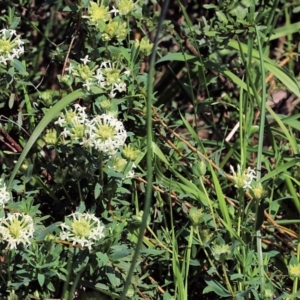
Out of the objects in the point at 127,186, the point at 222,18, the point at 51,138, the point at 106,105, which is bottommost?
the point at 127,186

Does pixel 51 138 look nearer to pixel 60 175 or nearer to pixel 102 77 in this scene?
pixel 60 175

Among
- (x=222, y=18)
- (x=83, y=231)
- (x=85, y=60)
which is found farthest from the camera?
(x=222, y=18)

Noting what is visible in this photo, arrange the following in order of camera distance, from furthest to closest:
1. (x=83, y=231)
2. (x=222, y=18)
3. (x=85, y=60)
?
(x=222, y=18) < (x=85, y=60) < (x=83, y=231)

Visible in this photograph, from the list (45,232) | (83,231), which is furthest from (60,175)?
(83,231)

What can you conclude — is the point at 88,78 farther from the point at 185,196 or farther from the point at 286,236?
the point at 286,236

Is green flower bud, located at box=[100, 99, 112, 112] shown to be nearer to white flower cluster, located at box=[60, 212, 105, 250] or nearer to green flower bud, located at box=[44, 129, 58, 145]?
green flower bud, located at box=[44, 129, 58, 145]

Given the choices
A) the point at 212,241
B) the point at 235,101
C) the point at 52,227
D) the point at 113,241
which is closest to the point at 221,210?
the point at 212,241

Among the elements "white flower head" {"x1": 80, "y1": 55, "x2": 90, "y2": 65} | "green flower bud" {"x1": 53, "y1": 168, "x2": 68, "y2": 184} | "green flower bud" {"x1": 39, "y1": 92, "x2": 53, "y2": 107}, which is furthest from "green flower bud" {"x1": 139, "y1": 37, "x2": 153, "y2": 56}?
"green flower bud" {"x1": 53, "y1": 168, "x2": 68, "y2": 184}
